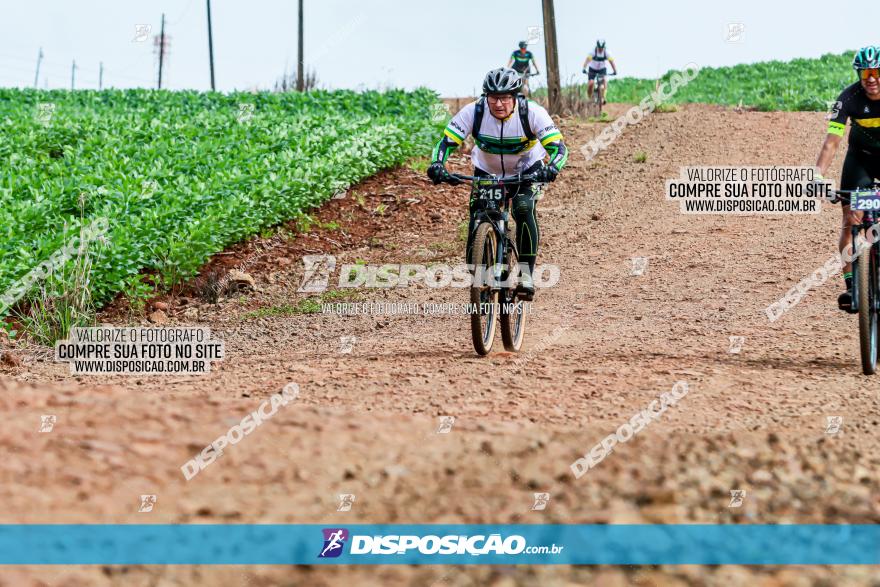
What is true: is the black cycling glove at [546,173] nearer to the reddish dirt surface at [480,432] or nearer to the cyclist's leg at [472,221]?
the cyclist's leg at [472,221]

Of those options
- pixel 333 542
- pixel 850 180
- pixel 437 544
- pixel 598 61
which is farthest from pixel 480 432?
pixel 598 61

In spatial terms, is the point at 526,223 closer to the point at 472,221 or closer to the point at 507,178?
the point at 507,178

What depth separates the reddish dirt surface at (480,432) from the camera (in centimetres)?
→ 451

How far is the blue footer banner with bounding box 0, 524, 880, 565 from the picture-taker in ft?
→ 13.9

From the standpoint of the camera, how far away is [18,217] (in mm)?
13406

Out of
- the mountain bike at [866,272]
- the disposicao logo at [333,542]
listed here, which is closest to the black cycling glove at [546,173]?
the mountain bike at [866,272]

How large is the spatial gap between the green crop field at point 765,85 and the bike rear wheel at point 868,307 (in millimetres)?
16403

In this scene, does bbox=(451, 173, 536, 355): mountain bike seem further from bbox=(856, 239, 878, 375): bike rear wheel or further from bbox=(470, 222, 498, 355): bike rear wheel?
bbox=(856, 239, 878, 375): bike rear wheel

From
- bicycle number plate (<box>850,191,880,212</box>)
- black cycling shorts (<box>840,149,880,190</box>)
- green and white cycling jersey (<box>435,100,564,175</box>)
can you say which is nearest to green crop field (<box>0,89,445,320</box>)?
green and white cycling jersey (<box>435,100,564,175</box>)

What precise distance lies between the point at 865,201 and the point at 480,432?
3.83 metres

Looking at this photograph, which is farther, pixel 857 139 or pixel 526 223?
pixel 526 223

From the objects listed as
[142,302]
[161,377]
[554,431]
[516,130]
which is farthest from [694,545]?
[142,302]

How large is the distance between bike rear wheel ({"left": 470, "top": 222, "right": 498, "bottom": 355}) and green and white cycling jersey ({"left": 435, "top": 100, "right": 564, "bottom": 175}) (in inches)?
34.1

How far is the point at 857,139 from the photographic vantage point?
7848 mm
